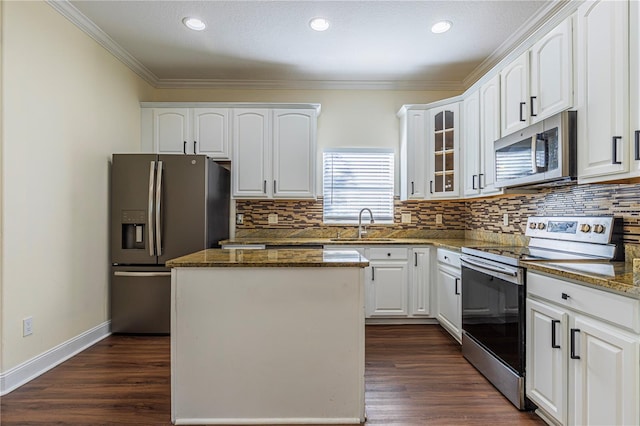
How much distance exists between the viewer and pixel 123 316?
10.9 ft

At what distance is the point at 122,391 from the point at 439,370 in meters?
2.15

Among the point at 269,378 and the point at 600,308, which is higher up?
the point at 600,308

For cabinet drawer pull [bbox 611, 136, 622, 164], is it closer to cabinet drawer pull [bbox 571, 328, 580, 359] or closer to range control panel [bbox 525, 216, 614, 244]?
range control panel [bbox 525, 216, 614, 244]

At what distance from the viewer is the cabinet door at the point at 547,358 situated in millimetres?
1725

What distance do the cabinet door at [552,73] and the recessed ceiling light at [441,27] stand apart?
29.3 inches

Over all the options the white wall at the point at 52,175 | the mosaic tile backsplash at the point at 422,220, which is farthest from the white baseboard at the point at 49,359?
the mosaic tile backsplash at the point at 422,220

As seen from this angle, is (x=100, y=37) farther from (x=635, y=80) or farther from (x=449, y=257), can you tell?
(x=635, y=80)

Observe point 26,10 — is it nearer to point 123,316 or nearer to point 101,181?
point 101,181

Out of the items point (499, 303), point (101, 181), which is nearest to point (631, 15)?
point (499, 303)

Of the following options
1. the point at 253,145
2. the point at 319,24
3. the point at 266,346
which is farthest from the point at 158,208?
the point at 319,24

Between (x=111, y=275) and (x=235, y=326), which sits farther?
(x=111, y=275)

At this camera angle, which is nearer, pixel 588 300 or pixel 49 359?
pixel 588 300

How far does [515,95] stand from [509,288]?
1.47 meters

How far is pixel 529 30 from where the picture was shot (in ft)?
9.84
